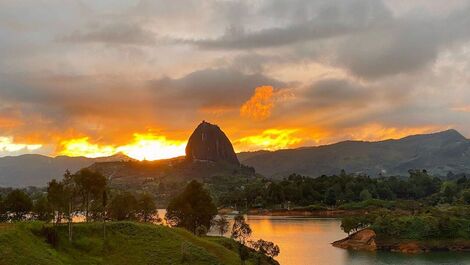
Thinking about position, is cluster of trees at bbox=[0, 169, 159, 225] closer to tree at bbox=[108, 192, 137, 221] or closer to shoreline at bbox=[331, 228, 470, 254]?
tree at bbox=[108, 192, 137, 221]

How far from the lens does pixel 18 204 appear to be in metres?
102

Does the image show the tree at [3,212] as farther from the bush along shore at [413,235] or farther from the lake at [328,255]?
the bush along shore at [413,235]

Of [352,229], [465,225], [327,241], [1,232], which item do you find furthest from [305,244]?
[1,232]

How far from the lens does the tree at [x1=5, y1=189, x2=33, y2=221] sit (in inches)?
4021

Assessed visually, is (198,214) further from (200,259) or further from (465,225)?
(465,225)

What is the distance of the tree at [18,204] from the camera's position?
102 m

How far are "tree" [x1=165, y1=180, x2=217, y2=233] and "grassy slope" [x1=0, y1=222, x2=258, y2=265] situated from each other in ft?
99.9

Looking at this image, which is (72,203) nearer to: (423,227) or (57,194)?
(57,194)

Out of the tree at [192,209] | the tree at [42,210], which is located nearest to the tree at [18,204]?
the tree at [42,210]

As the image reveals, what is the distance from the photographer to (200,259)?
7088cm

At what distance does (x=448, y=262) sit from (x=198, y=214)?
57.5 meters

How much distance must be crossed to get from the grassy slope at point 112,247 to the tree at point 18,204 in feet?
113

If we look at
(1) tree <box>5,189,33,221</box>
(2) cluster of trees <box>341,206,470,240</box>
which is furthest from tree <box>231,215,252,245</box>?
(2) cluster of trees <box>341,206,470,240</box>

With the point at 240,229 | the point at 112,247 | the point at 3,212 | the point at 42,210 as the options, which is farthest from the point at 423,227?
the point at 3,212
